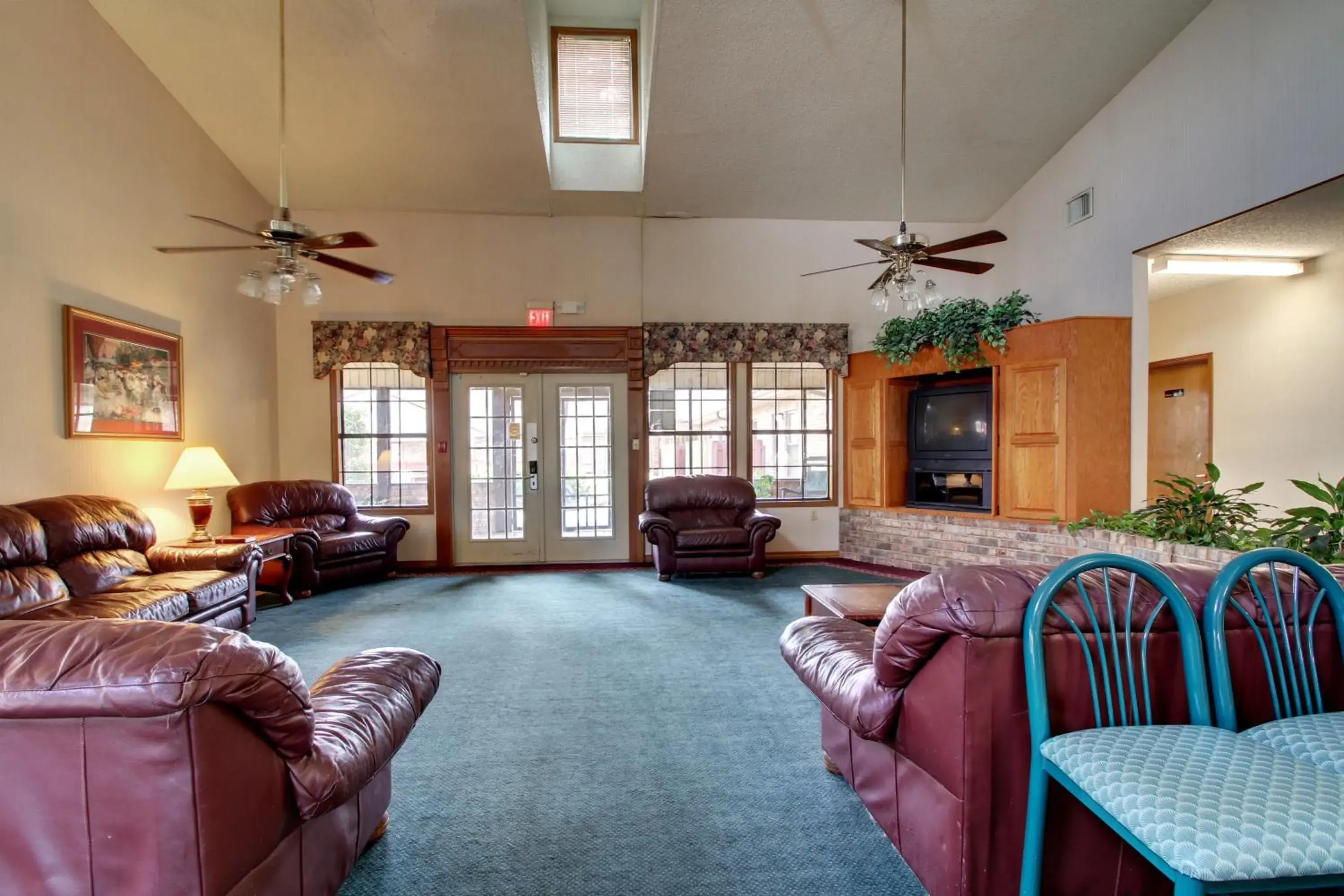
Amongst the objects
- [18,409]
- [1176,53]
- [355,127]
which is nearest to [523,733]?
[18,409]

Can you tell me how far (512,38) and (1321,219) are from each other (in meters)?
5.59

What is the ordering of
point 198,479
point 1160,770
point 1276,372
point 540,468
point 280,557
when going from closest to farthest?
1. point 1160,770
2. point 198,479
3. point 280,557
4. point 1276,372
5. point 540,468

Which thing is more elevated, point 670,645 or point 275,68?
point 275,68

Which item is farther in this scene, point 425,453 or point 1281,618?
point 425,453

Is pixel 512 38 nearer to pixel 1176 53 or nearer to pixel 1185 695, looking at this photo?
pixel 1176 53

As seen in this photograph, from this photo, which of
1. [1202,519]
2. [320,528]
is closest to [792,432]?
[1202,519]

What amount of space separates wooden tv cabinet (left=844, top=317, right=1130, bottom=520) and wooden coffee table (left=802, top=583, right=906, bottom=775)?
2.14 metres

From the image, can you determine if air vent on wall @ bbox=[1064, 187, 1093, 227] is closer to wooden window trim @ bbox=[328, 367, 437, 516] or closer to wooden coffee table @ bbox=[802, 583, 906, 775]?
wooden coffee table @ bbox=[802, 583, 906, 775]

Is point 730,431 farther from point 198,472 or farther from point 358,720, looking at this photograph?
point 358,720

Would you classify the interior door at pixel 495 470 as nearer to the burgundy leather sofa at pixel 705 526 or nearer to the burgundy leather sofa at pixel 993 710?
the burgundy leather sofa at pixel 705 526

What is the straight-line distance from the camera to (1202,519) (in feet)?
12.1

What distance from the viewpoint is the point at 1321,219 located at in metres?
4.00

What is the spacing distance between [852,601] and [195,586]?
148 inches

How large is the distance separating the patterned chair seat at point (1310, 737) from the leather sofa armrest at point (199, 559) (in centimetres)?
491
